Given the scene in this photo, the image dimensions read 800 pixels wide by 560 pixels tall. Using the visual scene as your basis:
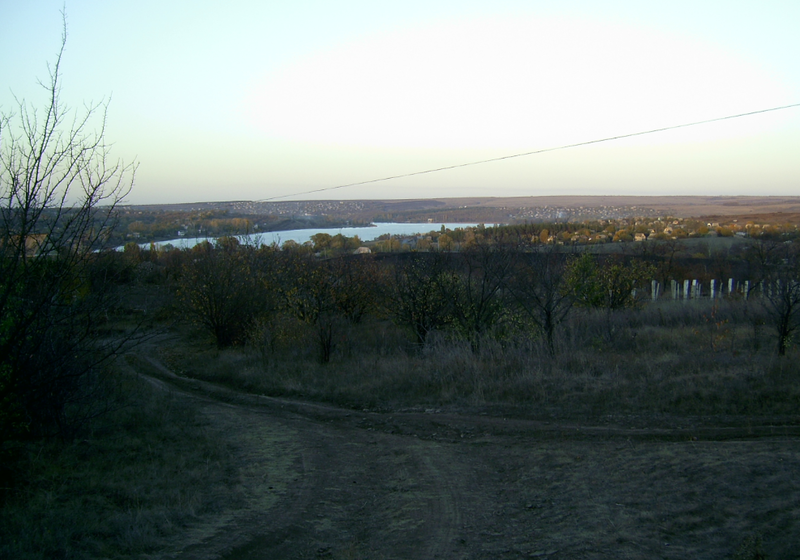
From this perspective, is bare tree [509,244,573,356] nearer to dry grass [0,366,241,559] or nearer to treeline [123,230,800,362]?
treeline [123,230,800,362]

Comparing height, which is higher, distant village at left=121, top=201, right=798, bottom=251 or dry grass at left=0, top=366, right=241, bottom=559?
distant village at left=121, top=201, right=798, bottom=251

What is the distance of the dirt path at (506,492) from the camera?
4.51 m

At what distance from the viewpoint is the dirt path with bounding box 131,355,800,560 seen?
4.51m

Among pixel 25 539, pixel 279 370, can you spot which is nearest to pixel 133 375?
pixel 279 370

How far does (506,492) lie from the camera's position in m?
5.91

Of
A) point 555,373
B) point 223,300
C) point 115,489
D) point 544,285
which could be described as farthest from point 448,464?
point 223,300

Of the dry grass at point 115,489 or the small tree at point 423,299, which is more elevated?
the small tree at point 423,299

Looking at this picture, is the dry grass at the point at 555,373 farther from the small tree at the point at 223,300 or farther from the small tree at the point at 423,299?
the small tree at the point at 223,300

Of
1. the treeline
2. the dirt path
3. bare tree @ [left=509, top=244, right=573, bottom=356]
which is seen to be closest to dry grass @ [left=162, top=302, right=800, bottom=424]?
bare tree @ [left=509, top=244, right=573, bottom=356]

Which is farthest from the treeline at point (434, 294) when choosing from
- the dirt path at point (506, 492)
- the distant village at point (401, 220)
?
the distant village at point (401, 220)

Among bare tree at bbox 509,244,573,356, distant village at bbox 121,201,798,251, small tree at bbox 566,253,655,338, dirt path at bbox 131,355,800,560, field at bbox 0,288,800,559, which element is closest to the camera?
dirt path at bbox 131,355,800,560

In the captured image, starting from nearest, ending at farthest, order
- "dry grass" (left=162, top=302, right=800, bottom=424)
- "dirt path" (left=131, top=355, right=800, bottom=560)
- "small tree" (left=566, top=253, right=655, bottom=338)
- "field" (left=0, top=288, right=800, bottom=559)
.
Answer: "dirt path" (left=131, top=355, right=800, bottom=560) → "field" (left=0, top=288, right=800, bottom=559) → "dry grass" (left=162, top=302, right=800, bottom=424) → "small tree" (left=566, top=253, right=655, bottom=338)

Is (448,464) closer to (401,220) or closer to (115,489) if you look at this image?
(115,489)

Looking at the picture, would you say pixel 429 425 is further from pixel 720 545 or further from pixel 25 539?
pixel 25 539
